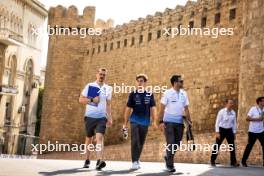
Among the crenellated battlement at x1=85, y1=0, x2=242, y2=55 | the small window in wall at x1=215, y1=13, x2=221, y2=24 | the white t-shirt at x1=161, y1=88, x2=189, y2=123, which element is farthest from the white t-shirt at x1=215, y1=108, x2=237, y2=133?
the small window in wall at x1=215, y1=13, x2=221, y2=24

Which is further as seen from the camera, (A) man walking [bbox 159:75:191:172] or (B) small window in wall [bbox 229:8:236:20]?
(B) small window in wall [bbox 229:8:236:20]

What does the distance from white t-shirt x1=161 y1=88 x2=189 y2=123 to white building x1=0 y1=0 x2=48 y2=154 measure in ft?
73.9

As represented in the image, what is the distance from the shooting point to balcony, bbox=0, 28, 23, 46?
31469 mm

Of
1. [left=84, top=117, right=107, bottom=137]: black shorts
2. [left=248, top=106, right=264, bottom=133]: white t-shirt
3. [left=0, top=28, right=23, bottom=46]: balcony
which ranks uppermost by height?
[left=0, top=28, right=23, bottom=46]: balcony

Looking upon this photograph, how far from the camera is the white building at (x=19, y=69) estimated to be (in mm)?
32531

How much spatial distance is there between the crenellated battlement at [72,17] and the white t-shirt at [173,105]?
63.3 feet

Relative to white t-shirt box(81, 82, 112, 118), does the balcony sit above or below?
above

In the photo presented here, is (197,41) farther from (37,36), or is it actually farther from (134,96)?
(37,36)

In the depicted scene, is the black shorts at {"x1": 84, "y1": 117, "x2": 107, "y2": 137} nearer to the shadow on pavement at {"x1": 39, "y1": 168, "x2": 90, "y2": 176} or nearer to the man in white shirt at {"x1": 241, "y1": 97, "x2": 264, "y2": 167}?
the shadow on pavement at {"x1": 39, "y1": 168, "x2": 90, "y2": 176}

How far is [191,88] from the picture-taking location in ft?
59.4

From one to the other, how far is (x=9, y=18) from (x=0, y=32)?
2.10 meters

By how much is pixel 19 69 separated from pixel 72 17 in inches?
372

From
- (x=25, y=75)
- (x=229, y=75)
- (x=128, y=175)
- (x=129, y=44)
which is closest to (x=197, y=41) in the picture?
(x=229, y=75)

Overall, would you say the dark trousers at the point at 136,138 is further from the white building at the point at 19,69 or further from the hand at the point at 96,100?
the white building at the point at 19,69
